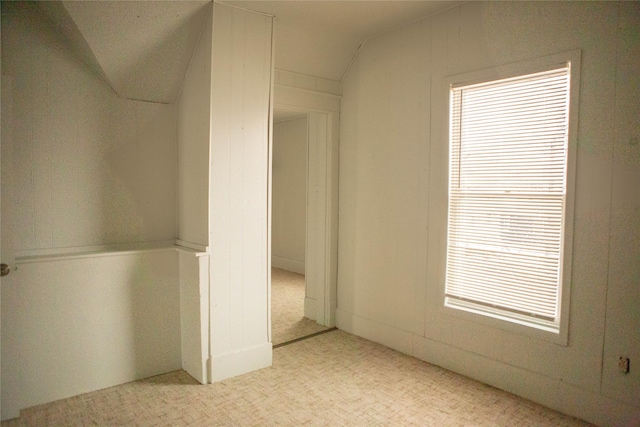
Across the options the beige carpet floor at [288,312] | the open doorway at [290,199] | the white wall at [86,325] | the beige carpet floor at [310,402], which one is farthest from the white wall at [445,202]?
the open doorway at [290,199]

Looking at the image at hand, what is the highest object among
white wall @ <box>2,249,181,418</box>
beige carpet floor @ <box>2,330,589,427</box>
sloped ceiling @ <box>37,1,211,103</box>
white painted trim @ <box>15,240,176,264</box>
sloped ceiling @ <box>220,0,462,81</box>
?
sloped ceiling @ <box>220,0,462,81</box>

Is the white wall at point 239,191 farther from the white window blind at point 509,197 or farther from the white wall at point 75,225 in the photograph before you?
the white window blind at point 509,197

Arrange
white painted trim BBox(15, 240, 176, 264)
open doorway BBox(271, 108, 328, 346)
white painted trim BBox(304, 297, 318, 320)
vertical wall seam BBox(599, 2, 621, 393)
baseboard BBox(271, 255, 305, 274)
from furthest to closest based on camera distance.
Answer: baseboard BBox(271, 255, 305, 274)
open doorway BBox(271, 108, 328, 346)
white painted trim BBox(304, 297, 318, 320)
white painted trim BBox(15, 240, 176, 264)
vertical wall seam BBox(599, 2, 621, 393)

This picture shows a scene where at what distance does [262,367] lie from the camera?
10.5ft

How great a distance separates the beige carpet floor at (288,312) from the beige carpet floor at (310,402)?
2.18 feet

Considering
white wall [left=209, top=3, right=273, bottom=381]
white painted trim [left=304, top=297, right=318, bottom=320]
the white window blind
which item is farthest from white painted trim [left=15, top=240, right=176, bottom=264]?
the white window blind

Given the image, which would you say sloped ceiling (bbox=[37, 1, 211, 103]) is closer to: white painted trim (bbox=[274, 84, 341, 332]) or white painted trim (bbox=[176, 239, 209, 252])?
white painted trim (bbox=[176, 239, 209, 252])

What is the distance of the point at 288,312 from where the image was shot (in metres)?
4.64

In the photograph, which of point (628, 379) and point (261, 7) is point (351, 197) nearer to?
point (261, 7)

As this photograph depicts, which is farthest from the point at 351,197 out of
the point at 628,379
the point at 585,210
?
the point at 628,379

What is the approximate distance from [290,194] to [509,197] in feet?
15.9

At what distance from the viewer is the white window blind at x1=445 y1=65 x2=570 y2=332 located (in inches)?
104

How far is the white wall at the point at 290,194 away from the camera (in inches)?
276

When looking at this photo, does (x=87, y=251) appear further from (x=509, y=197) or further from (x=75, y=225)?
→ (x=509, y=197)
